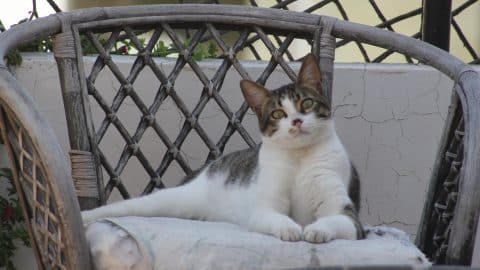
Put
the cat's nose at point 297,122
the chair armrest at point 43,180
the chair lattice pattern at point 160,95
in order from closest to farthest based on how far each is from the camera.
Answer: the chair armrest at point 43,180 → the cat's nose at point 297,122 → the chair lattice pattern at point 160,95

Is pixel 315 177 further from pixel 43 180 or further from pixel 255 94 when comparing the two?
pixel 43 180

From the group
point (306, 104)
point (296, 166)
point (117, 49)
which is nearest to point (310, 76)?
point (306, 104)

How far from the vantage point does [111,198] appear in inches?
105

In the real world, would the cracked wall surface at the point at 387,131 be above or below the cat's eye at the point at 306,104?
below

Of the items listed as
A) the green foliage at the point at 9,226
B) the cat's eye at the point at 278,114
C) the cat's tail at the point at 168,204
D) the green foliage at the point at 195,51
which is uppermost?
the green foliage at the point at 195,51

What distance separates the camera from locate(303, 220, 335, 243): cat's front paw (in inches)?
65.7

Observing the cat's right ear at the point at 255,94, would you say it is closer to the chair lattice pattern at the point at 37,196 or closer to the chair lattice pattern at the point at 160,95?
the chair lattice pattern at the point at 160,95

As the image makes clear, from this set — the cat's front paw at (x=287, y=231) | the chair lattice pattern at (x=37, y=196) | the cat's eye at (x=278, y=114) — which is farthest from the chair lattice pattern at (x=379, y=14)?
the chair lattice pattern at (x=37, y=196)

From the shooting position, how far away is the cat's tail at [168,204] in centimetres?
211

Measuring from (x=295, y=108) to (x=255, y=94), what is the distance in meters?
0.11

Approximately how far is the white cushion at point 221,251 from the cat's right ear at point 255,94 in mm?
449

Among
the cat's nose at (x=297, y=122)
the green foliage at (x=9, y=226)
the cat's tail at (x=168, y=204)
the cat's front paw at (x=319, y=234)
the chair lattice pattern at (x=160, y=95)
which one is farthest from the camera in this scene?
the green foliage at (x=9, y=226)

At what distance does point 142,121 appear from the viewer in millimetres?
2363

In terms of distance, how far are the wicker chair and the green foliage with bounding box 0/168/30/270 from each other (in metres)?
0.42
